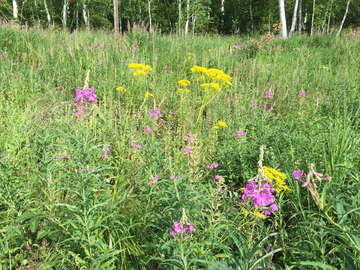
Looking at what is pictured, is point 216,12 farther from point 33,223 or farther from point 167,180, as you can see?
point 33,223

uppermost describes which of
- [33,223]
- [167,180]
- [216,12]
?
[216,12]

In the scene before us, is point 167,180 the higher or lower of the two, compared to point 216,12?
lower

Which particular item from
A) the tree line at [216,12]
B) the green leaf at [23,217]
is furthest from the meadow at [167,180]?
the tree line at [216,12]

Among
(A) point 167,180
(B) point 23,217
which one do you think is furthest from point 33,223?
(A) point 167,180

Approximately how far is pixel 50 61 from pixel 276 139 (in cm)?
408

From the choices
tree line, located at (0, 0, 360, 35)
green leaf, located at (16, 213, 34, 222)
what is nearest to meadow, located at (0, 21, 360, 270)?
green leaf, located at (16, 213, 34, 222)

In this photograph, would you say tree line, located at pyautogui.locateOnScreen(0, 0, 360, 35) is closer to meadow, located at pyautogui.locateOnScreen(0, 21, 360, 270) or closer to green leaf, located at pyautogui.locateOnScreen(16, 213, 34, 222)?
meadow, located at pyautogui.locateOnScreen(0, 21, 360, 270)

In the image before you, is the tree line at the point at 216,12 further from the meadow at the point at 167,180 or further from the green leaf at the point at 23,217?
the green leaf at the point at 23,217

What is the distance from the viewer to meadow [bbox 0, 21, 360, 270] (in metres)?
1.14

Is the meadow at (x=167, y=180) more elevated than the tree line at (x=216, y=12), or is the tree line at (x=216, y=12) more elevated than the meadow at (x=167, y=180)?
the tree line at (x=216, y=12)

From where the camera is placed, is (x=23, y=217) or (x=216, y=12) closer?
(x=23, y=217)

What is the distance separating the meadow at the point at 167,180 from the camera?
1139mm

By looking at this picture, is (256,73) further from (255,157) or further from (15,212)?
(15,212)

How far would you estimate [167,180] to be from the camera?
1.29 meters
